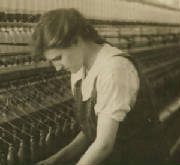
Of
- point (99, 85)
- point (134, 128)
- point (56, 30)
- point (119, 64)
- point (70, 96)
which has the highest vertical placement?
point (56, 30)

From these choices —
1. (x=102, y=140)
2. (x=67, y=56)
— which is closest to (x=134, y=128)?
(x=102, y=140)

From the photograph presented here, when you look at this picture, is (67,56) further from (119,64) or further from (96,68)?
(119,64)

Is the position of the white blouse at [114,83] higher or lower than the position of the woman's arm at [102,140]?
higher

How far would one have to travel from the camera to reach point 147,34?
5742 millimetres

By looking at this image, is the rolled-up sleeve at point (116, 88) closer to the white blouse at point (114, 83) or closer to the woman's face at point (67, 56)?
the white blouse at point (114, 83)

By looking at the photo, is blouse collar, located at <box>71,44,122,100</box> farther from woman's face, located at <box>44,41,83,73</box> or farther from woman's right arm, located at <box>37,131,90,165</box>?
woman's right arm, located at <box>37,131,90,165</box>

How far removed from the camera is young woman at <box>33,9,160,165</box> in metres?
1.66

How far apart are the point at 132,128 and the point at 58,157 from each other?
1.57ft

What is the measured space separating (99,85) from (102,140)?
276 mm

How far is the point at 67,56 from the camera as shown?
176 centimetres

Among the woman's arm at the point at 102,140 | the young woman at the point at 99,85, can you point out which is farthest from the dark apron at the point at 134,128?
the woman's arm at the point at 102,140

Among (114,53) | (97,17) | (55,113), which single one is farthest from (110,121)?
(97,17)

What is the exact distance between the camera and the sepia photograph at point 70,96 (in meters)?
1.67

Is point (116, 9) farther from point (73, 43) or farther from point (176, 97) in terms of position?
point (73, 43)
